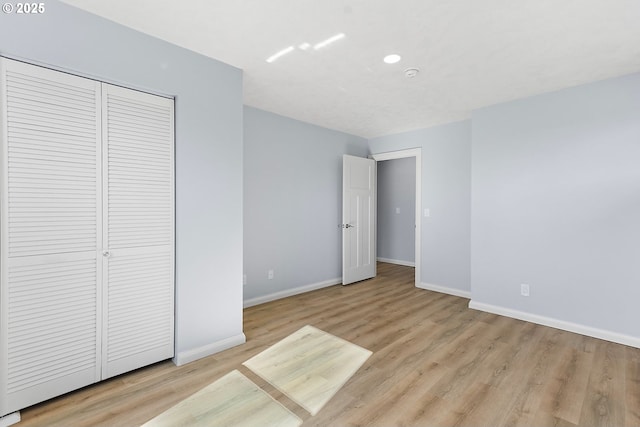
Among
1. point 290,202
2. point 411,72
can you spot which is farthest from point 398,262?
point 411,72

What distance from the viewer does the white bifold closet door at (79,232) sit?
1670mm

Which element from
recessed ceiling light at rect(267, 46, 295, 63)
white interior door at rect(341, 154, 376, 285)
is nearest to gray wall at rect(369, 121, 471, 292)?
white interior door at rect(341, 154, 376, 285)

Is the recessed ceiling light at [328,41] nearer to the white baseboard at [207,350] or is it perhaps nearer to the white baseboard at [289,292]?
the white baseboard at [207,350]

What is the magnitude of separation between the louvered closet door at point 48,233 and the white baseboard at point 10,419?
0.03 metres

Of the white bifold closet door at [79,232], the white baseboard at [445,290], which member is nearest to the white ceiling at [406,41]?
the white bifold closet door at [79,232]

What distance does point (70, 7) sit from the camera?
1.80m

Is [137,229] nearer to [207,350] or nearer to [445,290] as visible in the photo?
[207,350]

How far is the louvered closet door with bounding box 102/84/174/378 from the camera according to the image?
2004mm

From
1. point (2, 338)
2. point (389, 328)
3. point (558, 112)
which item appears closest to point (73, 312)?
point (2, 338)

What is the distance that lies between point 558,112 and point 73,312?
14.8 feet

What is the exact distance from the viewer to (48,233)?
5.82 ft

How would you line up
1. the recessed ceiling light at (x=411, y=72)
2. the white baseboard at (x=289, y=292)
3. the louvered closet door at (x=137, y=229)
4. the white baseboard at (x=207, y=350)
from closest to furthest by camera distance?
the louvered closet door at (x=137, y=229), the white baseboard at (x=207, y=350), the recessed ceiling light at (x=411, y=72), the white baseboard at (x=289, y=292)

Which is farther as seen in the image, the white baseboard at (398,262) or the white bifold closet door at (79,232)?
the white baseboard at (398,262)

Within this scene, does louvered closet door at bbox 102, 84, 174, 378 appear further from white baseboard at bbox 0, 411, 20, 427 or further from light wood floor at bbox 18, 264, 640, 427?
white baseboard at bbox 0, 411, 20, 427
